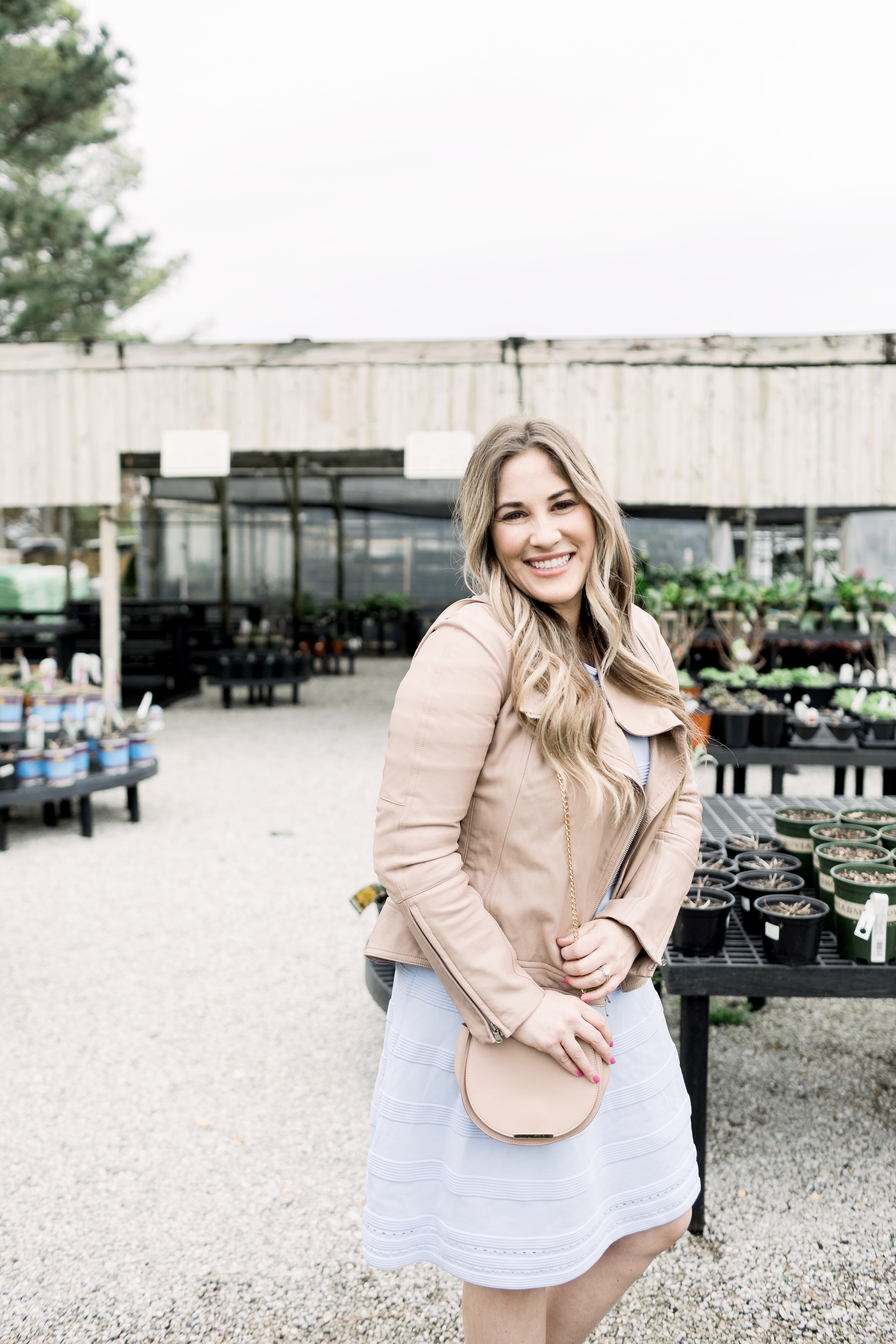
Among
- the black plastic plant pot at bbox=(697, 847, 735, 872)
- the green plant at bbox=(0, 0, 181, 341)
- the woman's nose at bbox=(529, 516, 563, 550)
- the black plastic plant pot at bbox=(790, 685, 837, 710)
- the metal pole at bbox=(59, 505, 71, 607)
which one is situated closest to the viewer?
the woman's nose at bbox=(529, 516, 563, 550)

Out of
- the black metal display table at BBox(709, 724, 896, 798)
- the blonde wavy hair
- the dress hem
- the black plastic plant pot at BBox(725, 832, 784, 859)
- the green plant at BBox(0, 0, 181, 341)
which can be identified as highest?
the green plant at BBox(0, 0, 181, 341)

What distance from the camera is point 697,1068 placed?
2.38m

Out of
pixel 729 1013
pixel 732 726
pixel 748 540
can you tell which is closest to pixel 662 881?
pixel 729 1013

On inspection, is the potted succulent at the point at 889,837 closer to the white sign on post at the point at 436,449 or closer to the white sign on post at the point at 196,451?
the white sign on post at the point at 436,449

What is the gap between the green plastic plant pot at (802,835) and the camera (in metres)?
2.81

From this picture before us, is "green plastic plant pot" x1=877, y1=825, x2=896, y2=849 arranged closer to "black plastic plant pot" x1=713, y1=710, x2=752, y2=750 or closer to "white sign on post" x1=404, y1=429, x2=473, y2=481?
"black plastic plant pot" x1=713, y1=710, x2=752, y2=750

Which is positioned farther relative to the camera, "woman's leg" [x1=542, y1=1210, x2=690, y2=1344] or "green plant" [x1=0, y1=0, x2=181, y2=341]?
"green plant" [x1=0, y1=0, x2=181, y2=341]

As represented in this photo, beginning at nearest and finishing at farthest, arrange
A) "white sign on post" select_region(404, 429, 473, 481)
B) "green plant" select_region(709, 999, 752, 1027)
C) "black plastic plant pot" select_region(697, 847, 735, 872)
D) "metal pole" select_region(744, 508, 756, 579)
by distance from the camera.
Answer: "black plastic plant pot" select_region(697, 847, 735, 872)
"green plant" select_region(709, 999, 752, 1027)
"white sign on post" select_region(404, 429, 473, 481)
"metal pole" select_region(744, 508, 756, 579)

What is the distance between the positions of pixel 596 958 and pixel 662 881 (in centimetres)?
21

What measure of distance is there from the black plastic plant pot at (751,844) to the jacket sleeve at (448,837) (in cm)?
173

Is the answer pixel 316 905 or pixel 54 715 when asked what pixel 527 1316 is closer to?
pixel 316 905

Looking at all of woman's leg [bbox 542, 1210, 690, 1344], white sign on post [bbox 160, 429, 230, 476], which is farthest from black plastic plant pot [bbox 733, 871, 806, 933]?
white sign on post [bbox 160, 429, 230, 476]

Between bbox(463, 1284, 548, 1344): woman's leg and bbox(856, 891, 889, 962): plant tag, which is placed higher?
bbox(856, 891, 889, 962): plant tag

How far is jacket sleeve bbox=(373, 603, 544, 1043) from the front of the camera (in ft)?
4.41
